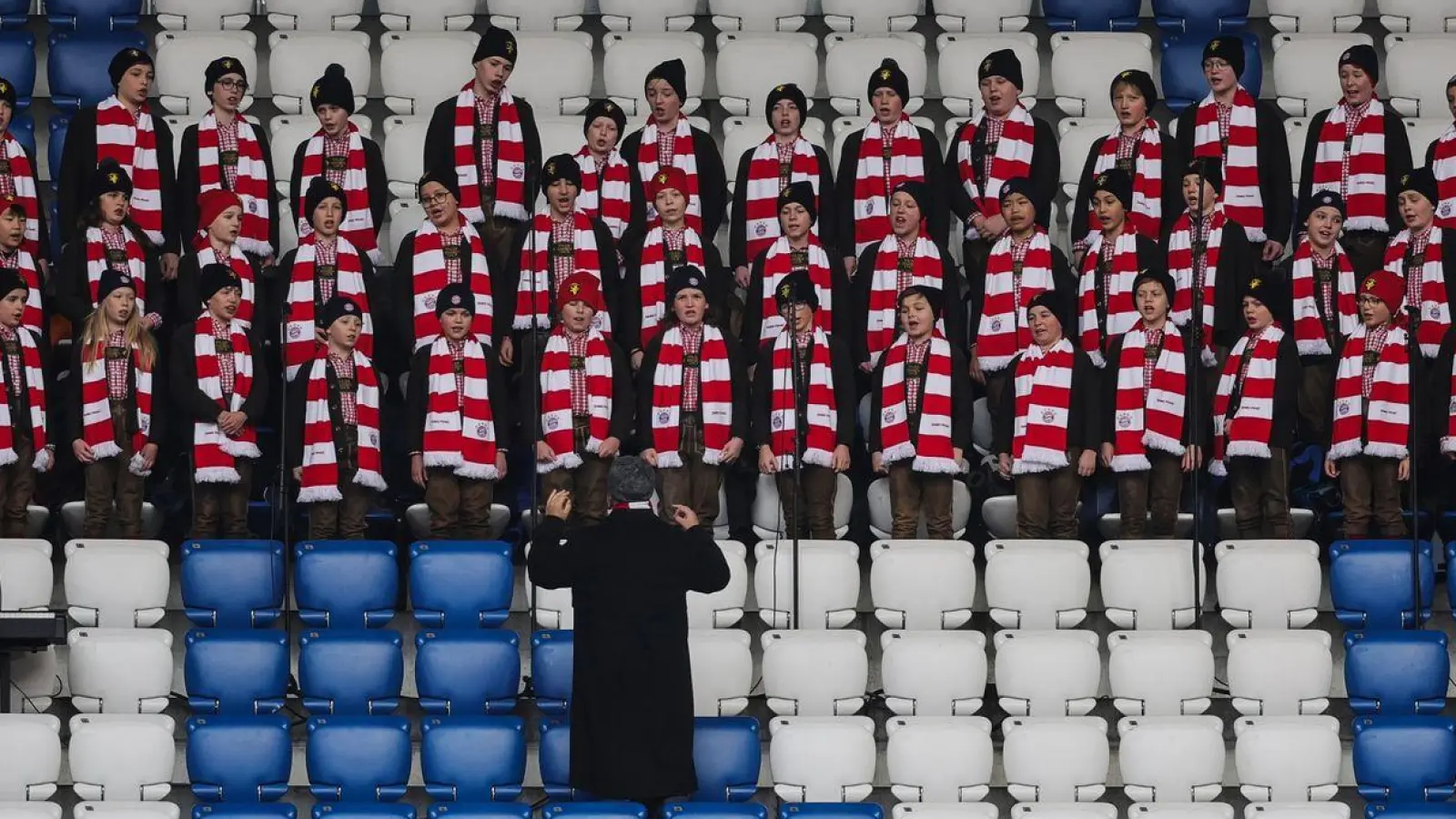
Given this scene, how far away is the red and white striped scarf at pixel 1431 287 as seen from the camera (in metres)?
11.9

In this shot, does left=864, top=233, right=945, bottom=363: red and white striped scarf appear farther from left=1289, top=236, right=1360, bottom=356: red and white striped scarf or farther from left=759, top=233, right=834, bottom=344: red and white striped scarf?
left=1289, top=236, right=1360, bottom=356: red and white striped scarf

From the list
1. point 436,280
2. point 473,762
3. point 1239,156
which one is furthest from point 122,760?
point 1239,156

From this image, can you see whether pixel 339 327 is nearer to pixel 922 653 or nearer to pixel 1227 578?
pixel 922 653

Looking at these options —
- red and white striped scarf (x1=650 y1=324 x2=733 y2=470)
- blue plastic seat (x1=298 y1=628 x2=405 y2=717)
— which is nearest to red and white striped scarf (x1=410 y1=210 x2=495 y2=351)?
red and white striped scarf (x1=650 y1=324 x2=733 y2=470)

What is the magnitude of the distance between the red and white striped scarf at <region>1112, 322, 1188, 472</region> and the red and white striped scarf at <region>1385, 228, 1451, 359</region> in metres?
1.09

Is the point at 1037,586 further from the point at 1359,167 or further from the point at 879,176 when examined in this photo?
the point at 1359,167

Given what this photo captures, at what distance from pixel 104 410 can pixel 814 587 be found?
121 inches

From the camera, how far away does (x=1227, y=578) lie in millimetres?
10906

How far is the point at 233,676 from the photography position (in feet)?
34.1

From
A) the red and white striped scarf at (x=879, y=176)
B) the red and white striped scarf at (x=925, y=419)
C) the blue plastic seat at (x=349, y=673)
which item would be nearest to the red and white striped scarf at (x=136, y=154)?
the blue plastic seat at (x=349, y=673)

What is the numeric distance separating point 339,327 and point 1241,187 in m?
4.21

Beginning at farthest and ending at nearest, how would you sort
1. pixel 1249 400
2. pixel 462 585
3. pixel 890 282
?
pixel 890 282
pixel 1249 400
pixel 462 585

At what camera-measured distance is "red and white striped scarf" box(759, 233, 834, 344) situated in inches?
472

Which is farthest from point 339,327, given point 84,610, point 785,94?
point 785,94
